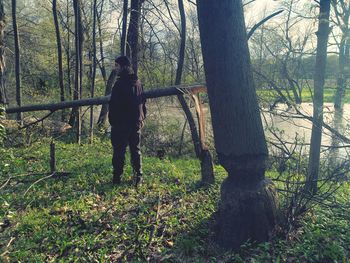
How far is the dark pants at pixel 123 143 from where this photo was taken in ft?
16.8

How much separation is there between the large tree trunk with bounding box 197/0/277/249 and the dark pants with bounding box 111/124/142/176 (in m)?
2.03

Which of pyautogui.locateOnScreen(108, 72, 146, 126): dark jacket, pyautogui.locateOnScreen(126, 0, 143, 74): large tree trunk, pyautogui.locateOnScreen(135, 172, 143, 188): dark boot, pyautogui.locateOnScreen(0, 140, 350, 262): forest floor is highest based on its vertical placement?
pyautogui.locateOnScreen(126, 0, 143, 74): large tree trunk

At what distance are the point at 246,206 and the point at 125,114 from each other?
2.58 metres

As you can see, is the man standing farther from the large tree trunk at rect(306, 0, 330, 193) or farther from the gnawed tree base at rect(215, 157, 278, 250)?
the large tree trunk at rect(306, 0, 330, 193)

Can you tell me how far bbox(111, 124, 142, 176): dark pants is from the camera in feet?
16.8

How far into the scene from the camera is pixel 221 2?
127 inches

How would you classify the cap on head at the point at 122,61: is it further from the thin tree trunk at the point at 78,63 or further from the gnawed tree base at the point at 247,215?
the thin tree trunk at the point at 78,63

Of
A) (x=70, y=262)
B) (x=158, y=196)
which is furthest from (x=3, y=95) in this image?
(x=70, y=262)

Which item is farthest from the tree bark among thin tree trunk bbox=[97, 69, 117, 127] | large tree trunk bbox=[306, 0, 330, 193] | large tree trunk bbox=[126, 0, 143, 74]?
large tree trunk bbox=[306, 0, 330, 193]

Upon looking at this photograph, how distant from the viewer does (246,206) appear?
3406 millimetres

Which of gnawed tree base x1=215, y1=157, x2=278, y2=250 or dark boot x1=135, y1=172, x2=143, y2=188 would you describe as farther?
dark boot x1=135, y1=172, x2=143, y2=188

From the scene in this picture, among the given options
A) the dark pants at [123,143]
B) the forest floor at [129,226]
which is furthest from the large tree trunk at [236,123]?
the dark pants at [123,143]

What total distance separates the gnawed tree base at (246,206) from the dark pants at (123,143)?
84.2 inches

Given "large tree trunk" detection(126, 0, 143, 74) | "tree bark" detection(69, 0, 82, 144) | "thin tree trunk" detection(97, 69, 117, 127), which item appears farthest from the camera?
"thin tree trunk" detection(97, 69, 117, 127)
